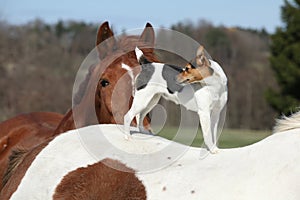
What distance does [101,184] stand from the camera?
294 centimetres

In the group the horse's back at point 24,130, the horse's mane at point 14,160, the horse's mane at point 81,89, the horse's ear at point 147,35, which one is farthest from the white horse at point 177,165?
the horse's back at point 24,130

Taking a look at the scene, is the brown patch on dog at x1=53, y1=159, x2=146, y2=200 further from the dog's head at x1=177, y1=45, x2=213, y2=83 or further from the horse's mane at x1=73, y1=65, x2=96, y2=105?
the horse's mane at x1=73, y1=65, x2=96, y2=105

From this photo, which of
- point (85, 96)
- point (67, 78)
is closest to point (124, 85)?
point (85, 96)

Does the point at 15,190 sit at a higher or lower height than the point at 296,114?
lower

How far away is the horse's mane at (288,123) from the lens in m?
2.74

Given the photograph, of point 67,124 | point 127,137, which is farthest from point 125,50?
point 127,137

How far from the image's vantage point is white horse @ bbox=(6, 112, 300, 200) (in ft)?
8.44

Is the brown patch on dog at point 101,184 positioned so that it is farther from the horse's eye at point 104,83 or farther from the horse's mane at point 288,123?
the horse's eye at point 104,83

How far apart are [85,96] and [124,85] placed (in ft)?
2.36

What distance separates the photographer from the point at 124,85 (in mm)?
4367

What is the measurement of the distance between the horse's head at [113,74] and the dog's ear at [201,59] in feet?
3.67

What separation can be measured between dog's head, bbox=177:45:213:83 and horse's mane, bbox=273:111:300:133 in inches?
17.7

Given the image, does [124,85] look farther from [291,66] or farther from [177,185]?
[291,66]

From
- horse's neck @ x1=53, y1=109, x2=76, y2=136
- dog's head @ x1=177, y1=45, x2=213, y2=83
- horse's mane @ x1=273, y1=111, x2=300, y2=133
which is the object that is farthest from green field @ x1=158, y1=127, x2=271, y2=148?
horse's neck @ x1=53, y1=109, x2=76, y2=136
